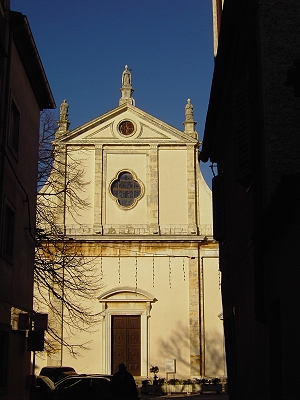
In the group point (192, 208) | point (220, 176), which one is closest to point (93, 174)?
point (192, 208)

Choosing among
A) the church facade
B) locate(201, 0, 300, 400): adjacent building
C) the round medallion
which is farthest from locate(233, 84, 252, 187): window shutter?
the round medallion

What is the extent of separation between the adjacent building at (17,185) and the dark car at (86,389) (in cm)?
162

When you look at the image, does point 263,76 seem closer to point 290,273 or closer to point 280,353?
point 290,273

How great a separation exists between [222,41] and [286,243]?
4.83 m

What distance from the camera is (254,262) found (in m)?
9.08

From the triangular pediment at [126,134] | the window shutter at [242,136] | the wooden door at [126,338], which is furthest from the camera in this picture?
the triangular pediment at [126,134]

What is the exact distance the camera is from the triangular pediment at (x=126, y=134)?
99.6ft

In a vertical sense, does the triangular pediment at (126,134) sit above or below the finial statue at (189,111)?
below

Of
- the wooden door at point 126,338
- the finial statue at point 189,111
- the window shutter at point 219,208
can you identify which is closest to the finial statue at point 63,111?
the finial statue at point 189,111

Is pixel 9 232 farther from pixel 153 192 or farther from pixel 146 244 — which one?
pixel 153 192

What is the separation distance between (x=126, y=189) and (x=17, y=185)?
644 inches

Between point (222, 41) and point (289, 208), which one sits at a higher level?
point (222, 41)

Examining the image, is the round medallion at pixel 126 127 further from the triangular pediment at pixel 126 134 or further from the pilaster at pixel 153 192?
the pilaster at pixel 153 192

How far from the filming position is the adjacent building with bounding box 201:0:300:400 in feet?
23.4
